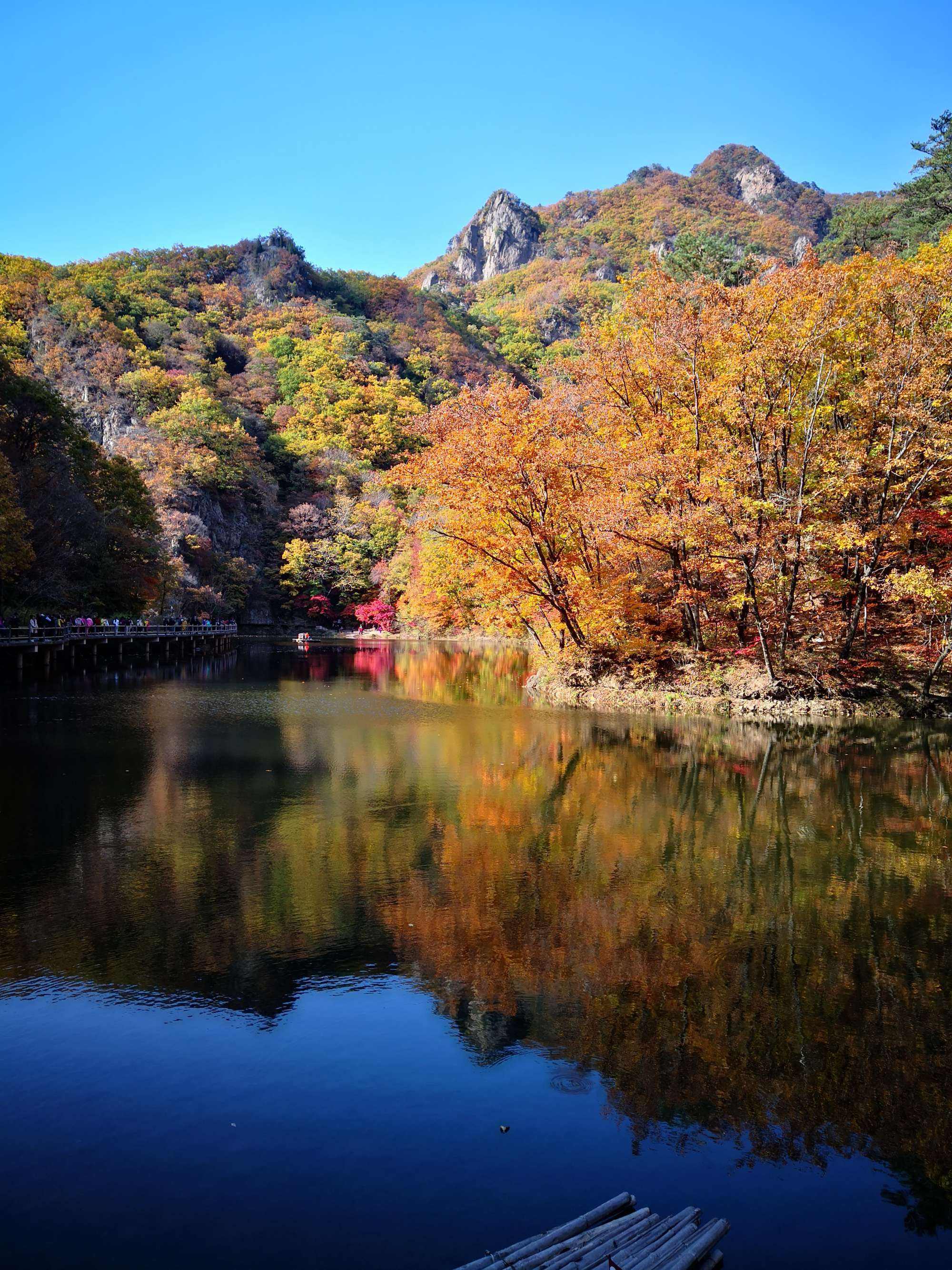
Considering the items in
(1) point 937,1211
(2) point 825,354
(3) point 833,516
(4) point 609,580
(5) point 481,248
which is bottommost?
(1) point 937,1211

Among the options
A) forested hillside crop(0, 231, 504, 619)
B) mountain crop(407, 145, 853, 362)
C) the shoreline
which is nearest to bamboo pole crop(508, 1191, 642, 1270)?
the shoreline

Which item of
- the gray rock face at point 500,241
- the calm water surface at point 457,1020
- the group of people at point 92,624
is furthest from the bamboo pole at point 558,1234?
the gray rock face at point 500,241

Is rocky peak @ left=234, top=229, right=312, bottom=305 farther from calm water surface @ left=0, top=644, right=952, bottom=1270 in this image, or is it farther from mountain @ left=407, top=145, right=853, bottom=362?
calm water surface @ left=0, top=644, right=952, bottom=1270

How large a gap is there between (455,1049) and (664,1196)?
2.02 m

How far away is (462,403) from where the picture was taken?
25.8 meters

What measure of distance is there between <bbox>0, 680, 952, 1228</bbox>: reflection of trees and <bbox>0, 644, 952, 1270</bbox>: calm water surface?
0.13 ft

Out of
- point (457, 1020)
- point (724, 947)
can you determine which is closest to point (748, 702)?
point (724, 947)

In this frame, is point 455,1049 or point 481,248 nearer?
point 455,1049

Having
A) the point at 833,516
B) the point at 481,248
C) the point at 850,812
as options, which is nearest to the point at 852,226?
the point at 833,516

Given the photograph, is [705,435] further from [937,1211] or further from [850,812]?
[937,1211]

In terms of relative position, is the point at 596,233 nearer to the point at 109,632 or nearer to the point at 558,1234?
the point at 109,632

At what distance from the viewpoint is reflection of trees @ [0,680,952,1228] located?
6.17 meters

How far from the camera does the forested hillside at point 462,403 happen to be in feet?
76.0

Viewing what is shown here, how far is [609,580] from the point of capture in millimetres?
27297
